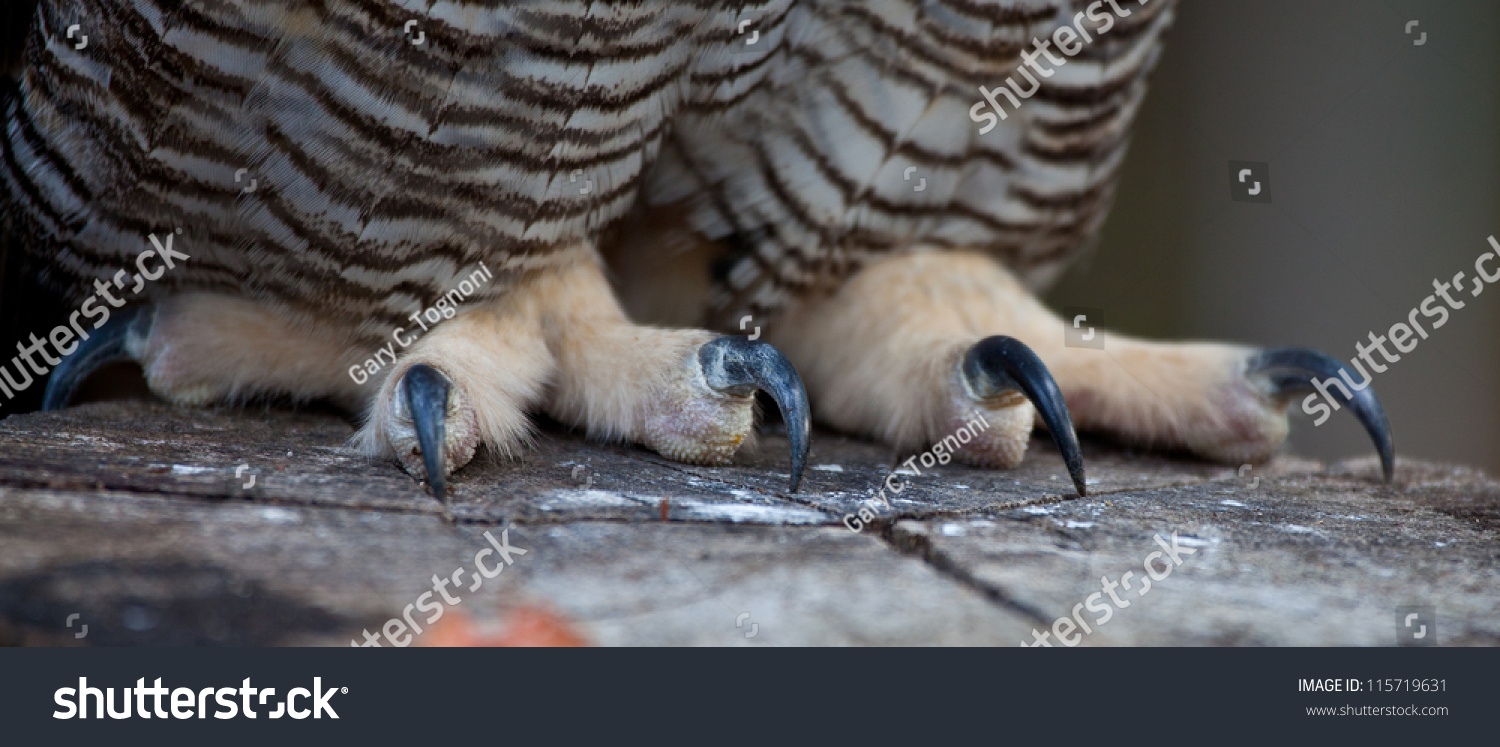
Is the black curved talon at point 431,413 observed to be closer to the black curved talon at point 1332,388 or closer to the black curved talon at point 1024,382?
the black curved talon at point 1024,382

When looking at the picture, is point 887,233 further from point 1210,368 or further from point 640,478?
point 640,478

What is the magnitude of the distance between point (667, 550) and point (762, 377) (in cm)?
35

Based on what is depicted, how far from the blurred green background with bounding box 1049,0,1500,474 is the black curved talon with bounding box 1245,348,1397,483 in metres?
0.13

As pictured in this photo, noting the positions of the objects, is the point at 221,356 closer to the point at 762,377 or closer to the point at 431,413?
the point at 431,413

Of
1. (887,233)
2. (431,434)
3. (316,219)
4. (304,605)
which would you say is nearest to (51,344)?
(316,219)

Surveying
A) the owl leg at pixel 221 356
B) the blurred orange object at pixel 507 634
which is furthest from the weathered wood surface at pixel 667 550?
the owl leg at pixel 221 356

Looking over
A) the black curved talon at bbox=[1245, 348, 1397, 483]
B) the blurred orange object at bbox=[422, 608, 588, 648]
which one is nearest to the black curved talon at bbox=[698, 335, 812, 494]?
the blurred orange object at bbox=[422, 608, 588, 648]

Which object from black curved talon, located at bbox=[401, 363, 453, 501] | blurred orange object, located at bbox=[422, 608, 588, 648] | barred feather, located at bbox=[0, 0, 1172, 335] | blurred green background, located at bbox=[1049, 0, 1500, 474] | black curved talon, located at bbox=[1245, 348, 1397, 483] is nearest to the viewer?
blurred orange object, located at bbox=[422, 608, 588, 648]

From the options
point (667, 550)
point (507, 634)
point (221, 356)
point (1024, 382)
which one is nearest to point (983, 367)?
point (1024, 382)

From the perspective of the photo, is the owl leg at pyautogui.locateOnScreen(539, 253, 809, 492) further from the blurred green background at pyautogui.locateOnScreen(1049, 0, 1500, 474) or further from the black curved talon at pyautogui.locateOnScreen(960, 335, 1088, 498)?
the blurred green background at pyautogui.locateOnScreen(1049, 0, 1500, 474)

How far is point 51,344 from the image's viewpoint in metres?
1.47

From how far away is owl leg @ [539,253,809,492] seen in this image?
1163mm

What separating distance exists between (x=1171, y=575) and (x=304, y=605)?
25.3 inches

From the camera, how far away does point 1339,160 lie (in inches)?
78.0
